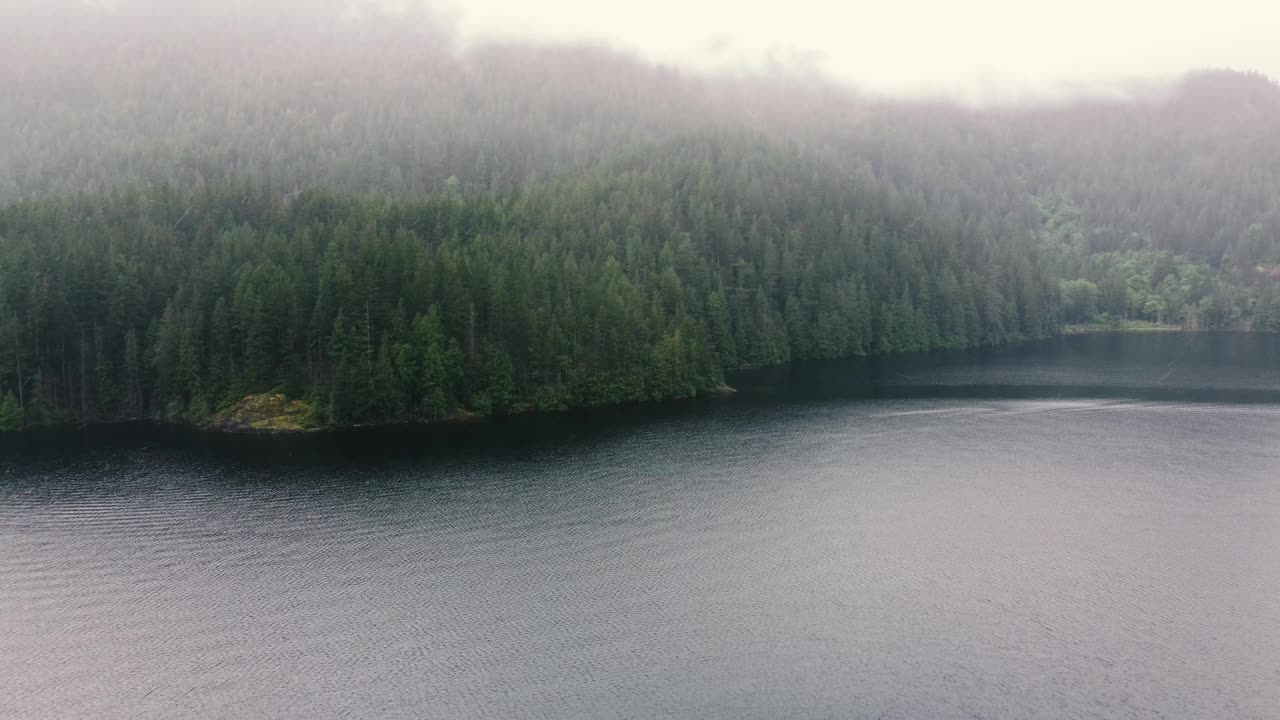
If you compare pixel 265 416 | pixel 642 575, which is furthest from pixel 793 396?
pixel 642 575

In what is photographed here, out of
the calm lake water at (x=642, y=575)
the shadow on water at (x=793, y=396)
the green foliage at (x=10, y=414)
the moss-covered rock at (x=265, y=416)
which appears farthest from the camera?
the green foliage at (x=10, y=414)

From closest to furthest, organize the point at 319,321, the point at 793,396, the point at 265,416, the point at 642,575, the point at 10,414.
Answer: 1. the point at 642,575
2. the point at 10,414
3. the point at 265,416
4. the point at 319,321
5. the point at 793,396

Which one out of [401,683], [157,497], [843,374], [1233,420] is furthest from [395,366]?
[1233,420]

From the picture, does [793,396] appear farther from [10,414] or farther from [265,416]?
[10,414]

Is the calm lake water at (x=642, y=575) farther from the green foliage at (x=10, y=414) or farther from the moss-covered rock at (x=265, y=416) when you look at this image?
the green foliage at (x=10, y=414)

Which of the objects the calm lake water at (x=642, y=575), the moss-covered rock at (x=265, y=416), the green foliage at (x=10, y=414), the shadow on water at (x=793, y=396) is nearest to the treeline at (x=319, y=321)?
the moss-covered rock at (x=265, y=416)

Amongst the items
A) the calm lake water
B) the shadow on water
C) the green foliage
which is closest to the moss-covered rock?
the shadow on water

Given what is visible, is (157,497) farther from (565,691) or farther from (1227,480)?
(1227,480)
